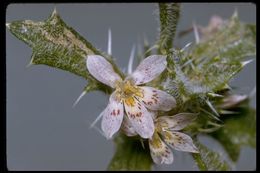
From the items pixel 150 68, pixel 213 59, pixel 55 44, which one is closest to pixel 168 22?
pixel 213 59

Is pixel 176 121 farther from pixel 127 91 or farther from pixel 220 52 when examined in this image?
pixel 220 52

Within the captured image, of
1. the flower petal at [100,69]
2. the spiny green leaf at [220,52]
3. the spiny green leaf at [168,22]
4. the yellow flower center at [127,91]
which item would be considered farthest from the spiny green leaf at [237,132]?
the flower petal at [100,69]

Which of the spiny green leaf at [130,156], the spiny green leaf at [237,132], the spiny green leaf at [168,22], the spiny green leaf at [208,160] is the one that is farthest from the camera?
the spiny green leaf at [237,132]

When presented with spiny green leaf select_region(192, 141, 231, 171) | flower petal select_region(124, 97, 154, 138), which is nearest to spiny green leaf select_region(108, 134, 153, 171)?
spiny green leaf select_region(192, 141, 231, 171)

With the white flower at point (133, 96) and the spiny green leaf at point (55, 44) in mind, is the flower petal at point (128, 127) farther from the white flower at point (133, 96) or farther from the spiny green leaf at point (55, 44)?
the spiny green leaf at point (55, 44)

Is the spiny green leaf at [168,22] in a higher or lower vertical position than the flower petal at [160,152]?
higher

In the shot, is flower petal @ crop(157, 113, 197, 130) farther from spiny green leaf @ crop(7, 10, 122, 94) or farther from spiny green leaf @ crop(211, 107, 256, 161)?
spiny green leaf @ crop(211, 107, 256, 161)

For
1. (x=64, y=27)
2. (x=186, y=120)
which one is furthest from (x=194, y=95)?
(x=64, y=27)
